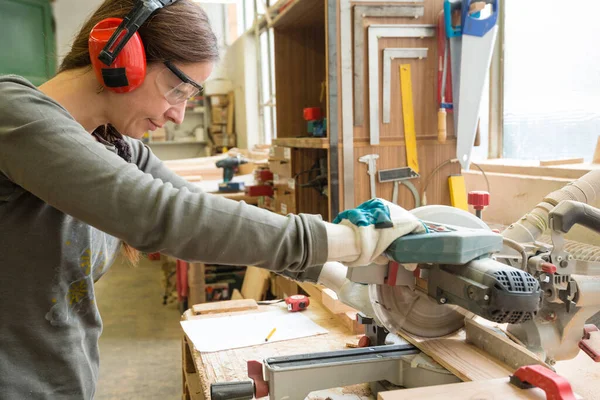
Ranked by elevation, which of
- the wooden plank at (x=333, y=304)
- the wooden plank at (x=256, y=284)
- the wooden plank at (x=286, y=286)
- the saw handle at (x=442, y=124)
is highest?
the saw handle at (x=442, y=124)

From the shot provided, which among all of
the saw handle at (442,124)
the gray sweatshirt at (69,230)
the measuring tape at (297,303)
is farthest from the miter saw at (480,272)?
the saw handle at (442,124)

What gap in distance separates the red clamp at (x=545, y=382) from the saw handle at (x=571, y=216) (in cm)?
31

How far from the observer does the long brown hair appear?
909mm

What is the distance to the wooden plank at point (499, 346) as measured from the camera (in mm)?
957

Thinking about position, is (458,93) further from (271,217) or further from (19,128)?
(19,128)

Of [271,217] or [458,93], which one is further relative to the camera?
[458,93]

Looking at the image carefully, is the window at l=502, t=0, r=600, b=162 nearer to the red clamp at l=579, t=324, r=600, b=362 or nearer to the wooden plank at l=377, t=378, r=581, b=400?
the red clamp at l=579, t=324, r=600, b=362

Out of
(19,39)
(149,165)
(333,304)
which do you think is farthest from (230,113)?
(149,165)

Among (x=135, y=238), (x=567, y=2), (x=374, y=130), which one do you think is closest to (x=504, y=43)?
(x=567, y=2)

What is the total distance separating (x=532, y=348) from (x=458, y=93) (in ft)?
3.40

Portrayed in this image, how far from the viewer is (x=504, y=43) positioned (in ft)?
7.88

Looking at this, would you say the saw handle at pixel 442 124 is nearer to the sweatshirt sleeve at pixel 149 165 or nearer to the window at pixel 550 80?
the window at pixel 550 80

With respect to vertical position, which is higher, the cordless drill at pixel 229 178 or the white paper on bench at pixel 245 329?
the cordless drill at pixel 229 178

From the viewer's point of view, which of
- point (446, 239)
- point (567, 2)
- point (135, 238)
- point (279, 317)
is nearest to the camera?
point (135, 238)
